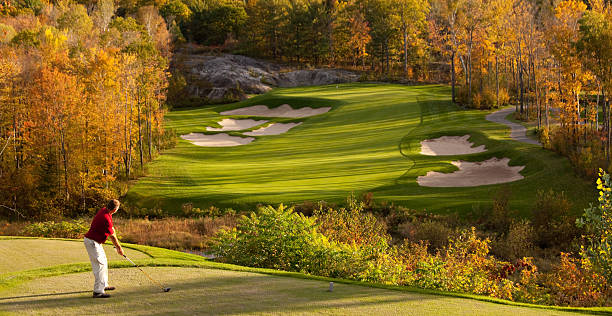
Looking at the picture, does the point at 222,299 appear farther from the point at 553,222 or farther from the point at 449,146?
the point at 449,146

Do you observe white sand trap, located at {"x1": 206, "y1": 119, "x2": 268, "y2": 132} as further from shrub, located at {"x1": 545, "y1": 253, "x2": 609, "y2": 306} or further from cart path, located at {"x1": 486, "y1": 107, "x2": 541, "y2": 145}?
shrub, located at {"x1": 545, "y1": 253, "x2": 609, "y2": 306}

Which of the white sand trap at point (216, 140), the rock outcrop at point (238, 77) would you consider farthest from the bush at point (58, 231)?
the rock outcrop at point (238, 77)

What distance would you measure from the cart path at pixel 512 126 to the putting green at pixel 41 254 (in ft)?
98.7

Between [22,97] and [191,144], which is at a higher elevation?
[22,97]

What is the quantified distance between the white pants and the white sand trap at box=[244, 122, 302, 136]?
137ft

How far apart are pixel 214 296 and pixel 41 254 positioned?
27.2ft

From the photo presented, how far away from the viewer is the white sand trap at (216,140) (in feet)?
160

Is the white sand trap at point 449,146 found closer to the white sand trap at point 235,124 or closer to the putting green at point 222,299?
the white sand trap at point 235,124

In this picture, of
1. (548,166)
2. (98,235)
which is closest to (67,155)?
(98,235)

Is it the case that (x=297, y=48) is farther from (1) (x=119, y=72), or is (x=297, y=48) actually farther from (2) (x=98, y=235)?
(2) (x=98, y=235)

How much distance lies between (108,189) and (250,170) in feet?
31.2

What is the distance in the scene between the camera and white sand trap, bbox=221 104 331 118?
60.5 metres

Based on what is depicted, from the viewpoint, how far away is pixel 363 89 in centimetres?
7100

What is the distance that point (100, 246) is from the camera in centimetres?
1059
